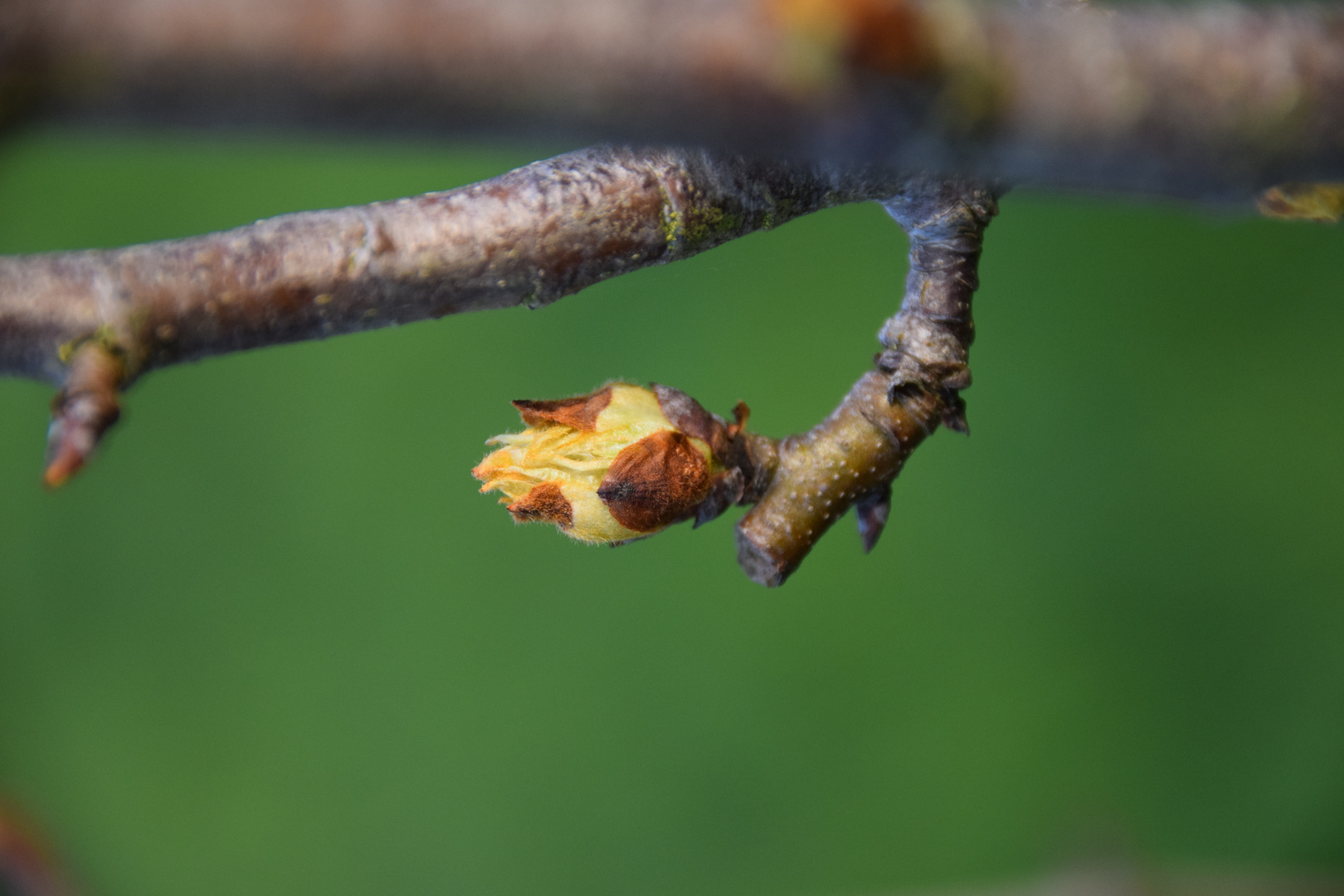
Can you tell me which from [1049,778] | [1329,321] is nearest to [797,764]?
[1049,778]

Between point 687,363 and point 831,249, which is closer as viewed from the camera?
point 831,249

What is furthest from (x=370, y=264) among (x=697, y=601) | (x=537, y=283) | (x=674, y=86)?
(x=697, y=601)

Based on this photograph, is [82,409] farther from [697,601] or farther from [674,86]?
[697,601]

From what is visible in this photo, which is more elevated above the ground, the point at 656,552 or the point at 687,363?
the point at 687,363

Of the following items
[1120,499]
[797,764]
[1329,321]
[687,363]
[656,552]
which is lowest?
[797,764]

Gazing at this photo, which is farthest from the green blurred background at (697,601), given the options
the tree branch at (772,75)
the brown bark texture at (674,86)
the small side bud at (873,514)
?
the tree branch at (772,75)

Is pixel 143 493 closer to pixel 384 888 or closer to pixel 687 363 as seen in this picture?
pixel 384 888

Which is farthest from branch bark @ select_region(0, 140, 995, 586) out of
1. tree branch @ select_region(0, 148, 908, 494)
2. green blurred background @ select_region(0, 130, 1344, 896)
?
green blurred background @ select_region(0, 130, 1344, 896)

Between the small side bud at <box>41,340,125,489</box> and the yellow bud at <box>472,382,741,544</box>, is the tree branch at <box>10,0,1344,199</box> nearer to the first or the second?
the small side bud at <box>41,340,125,489</box>
